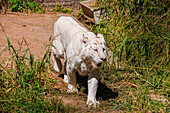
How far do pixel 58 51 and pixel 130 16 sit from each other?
82.8 inches

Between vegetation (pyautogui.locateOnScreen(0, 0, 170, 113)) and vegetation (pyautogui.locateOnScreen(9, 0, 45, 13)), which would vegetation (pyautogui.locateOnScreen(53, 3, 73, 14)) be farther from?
vegetation (pyautogui.locateOnScreen(0, 0, 170, 113))

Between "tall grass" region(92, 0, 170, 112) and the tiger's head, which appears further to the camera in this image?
"tall grass" region(92, 0, 170, 112)

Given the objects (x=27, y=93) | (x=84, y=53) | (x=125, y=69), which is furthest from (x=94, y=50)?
(x=125, y=69)

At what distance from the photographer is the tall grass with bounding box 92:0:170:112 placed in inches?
182

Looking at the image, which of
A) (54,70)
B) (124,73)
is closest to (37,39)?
(54,70)

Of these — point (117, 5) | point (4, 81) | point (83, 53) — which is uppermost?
point (117, 5)

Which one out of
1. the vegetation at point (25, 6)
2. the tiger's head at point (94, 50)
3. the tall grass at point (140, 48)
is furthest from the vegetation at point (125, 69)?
the vegetation at point (25, 6)

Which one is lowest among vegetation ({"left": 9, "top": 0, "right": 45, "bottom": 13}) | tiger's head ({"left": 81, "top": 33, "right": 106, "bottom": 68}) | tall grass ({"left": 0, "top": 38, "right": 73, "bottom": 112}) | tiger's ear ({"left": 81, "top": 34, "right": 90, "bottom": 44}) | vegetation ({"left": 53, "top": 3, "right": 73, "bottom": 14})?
tall grass ({"left": 0, "top": 38, "right": 73, "bottom": 112})

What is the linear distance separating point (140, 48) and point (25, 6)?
674cm

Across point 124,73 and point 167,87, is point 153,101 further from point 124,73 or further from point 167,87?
point 124,73

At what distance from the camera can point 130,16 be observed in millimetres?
5887

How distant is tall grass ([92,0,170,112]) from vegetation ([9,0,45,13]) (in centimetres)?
544

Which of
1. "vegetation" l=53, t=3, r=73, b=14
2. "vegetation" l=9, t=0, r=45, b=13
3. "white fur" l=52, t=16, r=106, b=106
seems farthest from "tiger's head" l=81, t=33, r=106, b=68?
"vegetation" l=53, t=3, r=73, b=14

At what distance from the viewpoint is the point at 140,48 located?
17.4 ft
